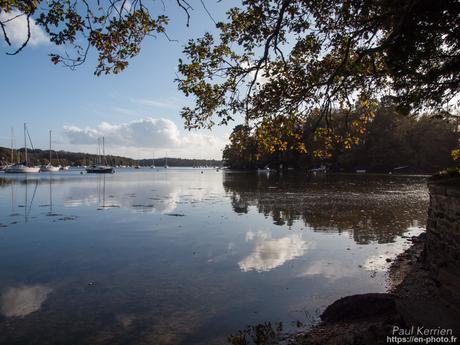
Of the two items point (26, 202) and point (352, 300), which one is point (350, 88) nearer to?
point (352, 300)

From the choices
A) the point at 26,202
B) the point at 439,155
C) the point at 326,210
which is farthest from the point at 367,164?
the point at 26,202

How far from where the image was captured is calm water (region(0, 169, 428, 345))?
24.2 feet

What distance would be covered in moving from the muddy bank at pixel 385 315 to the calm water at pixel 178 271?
1.98 ft

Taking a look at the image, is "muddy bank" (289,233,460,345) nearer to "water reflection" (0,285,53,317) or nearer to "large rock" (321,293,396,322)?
"large rock" (321,293,396,322)

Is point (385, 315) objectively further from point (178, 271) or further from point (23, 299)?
point (23, 299)

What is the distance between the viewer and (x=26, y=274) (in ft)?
34.2

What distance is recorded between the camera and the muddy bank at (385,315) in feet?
18.7

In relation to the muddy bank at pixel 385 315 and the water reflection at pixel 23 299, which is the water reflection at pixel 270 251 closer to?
the muddy bank at pixel 385 315

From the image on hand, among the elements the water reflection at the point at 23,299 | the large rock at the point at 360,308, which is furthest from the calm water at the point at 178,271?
the large rock at the point at 360,308

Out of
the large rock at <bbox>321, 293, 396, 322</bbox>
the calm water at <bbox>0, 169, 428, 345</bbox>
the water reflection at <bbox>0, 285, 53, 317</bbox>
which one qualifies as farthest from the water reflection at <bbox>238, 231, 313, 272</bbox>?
the water reflection at <bbox>0, 285, 53, 317</bbox>

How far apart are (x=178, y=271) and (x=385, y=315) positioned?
6269mm

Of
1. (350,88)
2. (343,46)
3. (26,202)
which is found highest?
(343,46)

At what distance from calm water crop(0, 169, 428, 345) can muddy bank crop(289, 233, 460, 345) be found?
604 mm

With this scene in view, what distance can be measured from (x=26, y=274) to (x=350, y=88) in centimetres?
1121
